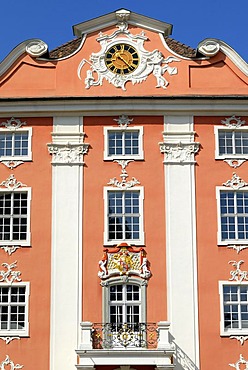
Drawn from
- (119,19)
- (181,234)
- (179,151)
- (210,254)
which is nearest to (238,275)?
(210,254)

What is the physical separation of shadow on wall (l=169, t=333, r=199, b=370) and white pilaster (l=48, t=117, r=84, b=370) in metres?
3.56

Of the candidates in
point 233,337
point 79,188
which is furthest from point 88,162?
point 233,337

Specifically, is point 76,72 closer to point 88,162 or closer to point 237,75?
point 88,162

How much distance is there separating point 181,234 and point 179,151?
322cm

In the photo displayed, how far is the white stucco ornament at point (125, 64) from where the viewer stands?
32.3 meters

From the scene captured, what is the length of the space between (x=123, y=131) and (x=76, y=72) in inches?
118

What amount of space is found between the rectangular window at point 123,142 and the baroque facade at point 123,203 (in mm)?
54

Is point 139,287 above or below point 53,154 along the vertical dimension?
below

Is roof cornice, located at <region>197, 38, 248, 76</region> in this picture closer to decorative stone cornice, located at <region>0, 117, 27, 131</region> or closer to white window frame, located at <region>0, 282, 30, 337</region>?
decorative stone cornice, located at <region>0, 117, 27, 131</region>

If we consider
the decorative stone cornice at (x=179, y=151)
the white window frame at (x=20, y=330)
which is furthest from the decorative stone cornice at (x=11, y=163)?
the decorative stone cornice at (x=179, y=151)

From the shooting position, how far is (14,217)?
31172 mm

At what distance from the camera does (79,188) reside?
1233 inches

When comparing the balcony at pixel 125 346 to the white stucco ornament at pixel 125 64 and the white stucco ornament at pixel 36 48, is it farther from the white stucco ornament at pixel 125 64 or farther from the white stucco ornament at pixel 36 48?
the white stucco ornament at pixel 36 48

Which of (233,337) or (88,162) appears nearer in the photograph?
(233,337)
